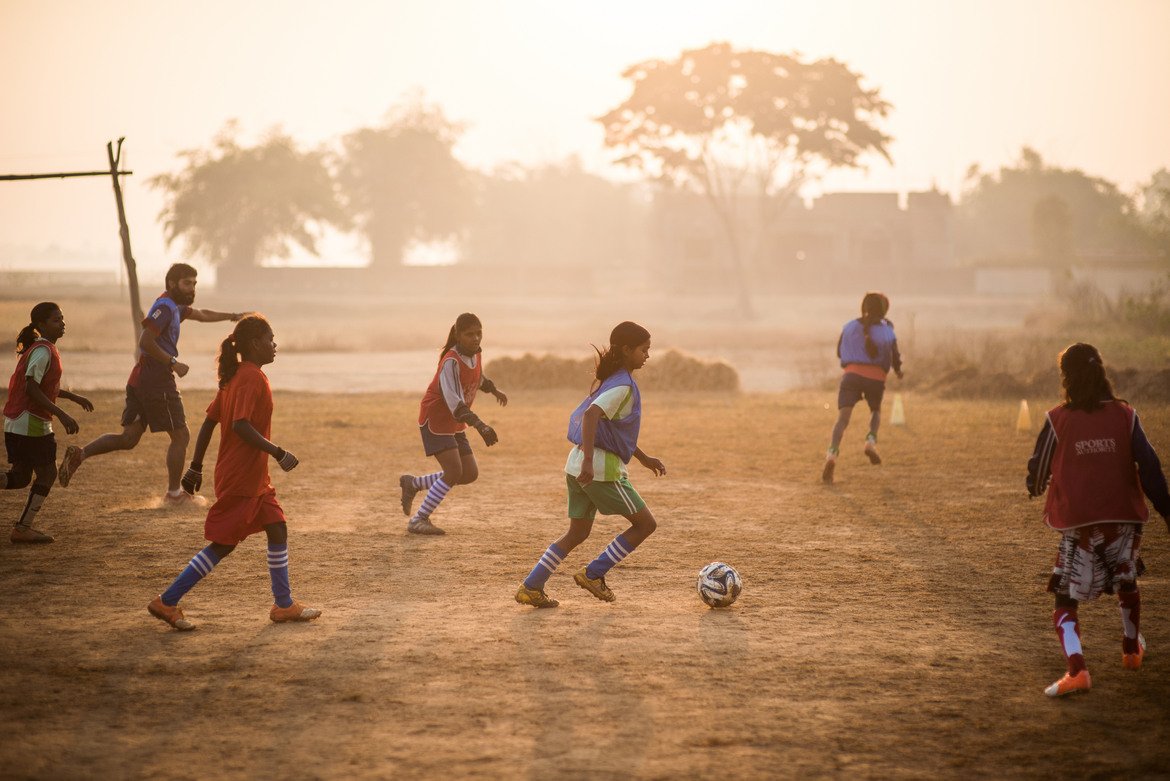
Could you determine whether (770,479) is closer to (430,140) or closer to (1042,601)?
(1042,601)

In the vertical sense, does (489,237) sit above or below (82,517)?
above

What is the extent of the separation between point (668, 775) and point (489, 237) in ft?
273

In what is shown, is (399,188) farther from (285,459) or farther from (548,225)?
(285,459)

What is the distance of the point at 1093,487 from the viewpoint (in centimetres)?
567

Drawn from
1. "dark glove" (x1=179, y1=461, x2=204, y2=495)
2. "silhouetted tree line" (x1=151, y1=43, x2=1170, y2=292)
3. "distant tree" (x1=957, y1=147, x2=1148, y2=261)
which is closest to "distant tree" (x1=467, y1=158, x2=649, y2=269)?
"silhouetted tree line" (x1=151, y1=43, x2=1170, y2=292)

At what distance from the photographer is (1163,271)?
55.7 meters

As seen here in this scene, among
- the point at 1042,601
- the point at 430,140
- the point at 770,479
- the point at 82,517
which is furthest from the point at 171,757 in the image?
the point at 430,140

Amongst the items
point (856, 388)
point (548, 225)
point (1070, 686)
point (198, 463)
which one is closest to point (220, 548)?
point (198, 463)

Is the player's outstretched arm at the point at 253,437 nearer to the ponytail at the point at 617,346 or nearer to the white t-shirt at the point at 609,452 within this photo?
the white t-shirt at the point at 609,452

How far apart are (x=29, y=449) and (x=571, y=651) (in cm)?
493

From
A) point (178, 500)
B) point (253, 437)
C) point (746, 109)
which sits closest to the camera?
point (253, 437)

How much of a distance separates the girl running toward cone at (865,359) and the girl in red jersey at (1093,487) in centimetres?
615

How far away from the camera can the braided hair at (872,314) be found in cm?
1190

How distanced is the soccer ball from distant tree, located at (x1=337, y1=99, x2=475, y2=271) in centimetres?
7011
